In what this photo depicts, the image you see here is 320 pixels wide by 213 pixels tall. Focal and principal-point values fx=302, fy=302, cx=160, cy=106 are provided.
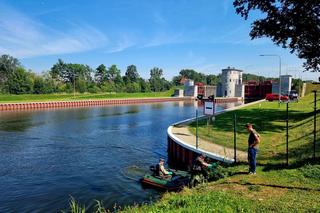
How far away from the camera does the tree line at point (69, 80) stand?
335 feet

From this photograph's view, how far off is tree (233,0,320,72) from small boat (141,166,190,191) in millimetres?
15772

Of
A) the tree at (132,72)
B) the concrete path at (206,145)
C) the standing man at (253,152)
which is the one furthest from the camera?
the tree at (132,72)

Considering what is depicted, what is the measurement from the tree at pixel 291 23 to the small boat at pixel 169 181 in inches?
621

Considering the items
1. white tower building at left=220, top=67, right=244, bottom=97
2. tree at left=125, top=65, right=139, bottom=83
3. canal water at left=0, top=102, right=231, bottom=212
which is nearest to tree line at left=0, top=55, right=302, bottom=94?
tree at left=125, top=65, right=139, bottom=83

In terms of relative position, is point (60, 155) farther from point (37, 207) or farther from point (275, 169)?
point (275, 169)

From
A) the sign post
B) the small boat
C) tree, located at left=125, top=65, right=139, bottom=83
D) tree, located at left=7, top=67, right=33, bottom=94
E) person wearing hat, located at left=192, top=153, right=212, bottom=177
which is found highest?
tree, located at left=125, top=65, right=139, bottom=83

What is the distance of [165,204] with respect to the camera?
8859 millimetres

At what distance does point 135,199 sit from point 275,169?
6817 mm

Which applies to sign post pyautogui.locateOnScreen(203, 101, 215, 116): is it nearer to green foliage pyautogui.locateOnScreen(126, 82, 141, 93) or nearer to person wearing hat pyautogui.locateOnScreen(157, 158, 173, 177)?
person wearing hat pyautogui.locateOnScreen(157, 158, 173, 177)

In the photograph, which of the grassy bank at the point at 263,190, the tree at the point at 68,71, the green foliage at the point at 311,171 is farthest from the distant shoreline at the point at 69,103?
the green foliage at the point at 311,171

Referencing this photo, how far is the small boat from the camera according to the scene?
14.8m

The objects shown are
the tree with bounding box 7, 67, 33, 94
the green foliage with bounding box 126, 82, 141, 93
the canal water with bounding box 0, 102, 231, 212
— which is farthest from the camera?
the green foliage with bounding box 126, 82, 141, 93

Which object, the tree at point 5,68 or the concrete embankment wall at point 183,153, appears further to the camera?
the tree at point 5,68

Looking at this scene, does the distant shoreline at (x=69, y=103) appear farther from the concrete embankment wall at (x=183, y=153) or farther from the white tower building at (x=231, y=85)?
the concrete embankment wall at (x=183, y=153)
